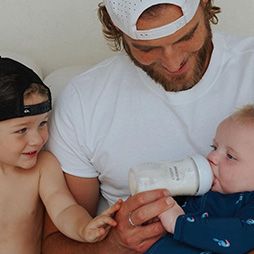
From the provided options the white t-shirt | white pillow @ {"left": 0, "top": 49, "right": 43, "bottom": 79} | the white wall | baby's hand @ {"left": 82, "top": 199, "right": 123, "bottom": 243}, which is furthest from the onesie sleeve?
the white wall

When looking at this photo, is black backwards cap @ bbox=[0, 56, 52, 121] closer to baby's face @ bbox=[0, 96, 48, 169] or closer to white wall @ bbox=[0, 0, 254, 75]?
baby's face @ bbox=[0, 96, 48, 169]

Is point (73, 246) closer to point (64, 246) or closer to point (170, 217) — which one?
point (64, 246)

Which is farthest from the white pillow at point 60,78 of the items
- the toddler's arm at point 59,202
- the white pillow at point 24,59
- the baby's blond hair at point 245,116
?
the baby's blond hair at point 245,116

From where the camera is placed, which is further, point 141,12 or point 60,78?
point 60,78

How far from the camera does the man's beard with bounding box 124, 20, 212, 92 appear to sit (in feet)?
4.92

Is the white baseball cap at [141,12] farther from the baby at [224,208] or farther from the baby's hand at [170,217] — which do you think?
the baby's hand at [170,217]

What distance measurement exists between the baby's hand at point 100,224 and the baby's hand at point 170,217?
0.11 metres

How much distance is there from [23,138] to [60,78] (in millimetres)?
348

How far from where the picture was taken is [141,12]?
1371 millimetres

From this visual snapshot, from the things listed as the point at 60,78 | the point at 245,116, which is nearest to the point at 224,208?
the point at 245,116

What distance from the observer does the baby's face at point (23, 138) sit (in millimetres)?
1520

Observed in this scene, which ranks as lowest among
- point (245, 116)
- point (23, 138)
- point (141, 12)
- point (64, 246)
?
point (64, 246)

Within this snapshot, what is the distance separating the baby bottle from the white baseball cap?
29cm

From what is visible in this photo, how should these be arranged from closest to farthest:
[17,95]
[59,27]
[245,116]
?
[245,116] < [17,95] < [59,27]
